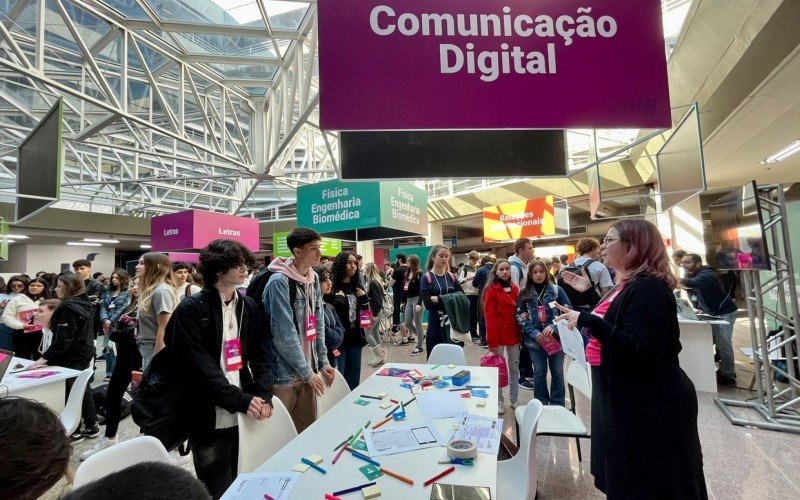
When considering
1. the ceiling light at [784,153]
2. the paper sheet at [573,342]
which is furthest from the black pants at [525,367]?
the ceiling light at [784,153]

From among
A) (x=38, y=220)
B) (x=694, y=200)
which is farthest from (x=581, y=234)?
(x=38, y=220)

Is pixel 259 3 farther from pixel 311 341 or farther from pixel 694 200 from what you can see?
pixel 694 200

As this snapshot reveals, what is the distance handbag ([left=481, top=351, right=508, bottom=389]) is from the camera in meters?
3.38

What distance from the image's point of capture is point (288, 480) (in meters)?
1.31

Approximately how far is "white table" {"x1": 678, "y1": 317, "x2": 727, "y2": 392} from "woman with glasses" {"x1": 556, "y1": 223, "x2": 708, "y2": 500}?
322 cm

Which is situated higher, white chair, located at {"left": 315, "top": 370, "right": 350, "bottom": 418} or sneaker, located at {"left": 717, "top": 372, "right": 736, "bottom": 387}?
white chair, located at {"left": 315, "top": 370, "right": 350, "bottom": 418}

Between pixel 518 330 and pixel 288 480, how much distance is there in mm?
2712

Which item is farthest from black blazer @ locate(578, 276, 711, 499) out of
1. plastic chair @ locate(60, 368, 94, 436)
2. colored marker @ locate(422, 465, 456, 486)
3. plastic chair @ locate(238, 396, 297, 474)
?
plastic chair @ locate(60, 368, 94, 436)

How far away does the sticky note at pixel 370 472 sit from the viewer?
1.33 metres

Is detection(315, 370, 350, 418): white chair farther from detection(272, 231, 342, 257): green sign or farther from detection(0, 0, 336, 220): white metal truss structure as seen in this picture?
detection(272, 231, 342, 257): green sign

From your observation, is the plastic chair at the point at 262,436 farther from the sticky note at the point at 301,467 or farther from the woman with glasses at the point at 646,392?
the woman with glasses at the point at 646,392

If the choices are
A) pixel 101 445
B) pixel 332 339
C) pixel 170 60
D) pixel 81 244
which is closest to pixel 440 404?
pixel 332 339

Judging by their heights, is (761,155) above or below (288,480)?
above

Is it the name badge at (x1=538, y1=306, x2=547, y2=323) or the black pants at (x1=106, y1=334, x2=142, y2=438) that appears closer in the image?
the black pants at (x1=106, y1=334, x2=142, y2=438)
